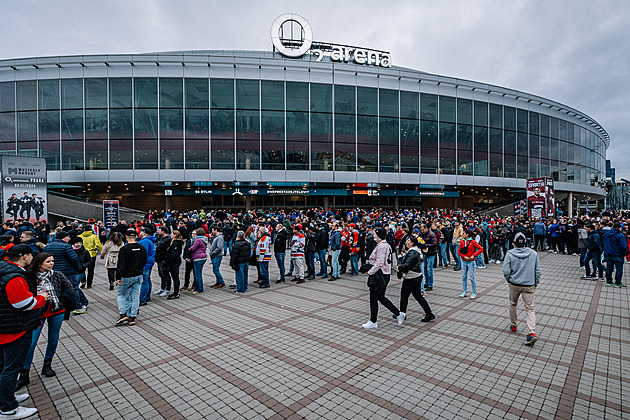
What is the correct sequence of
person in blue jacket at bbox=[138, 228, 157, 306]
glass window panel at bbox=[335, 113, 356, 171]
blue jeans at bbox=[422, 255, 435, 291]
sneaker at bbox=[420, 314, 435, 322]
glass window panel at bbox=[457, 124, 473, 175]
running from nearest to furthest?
sneaker at bbox=[420, 314, 435, 322], person in blue jacket at bbox=[138, 228, 157, 306], blue jeans at bbox=[422, 255, 435, 291], glass window panel at bbox=[335, 113, 356, 171], glass window panel at bbox=[457, 124, 473, 175]

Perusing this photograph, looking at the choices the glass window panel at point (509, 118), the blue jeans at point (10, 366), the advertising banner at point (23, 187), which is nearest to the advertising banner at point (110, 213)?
the advertising banner at point (23, 187)

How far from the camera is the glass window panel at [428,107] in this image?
1382 inches

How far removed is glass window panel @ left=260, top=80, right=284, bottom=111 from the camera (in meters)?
31.6

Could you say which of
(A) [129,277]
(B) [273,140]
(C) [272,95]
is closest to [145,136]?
(B) [273,140]

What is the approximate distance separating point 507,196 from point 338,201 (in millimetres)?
25494

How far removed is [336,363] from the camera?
5258 mm

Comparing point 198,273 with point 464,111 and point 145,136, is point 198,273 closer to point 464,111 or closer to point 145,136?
point 145,136

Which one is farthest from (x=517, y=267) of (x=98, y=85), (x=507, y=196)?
(x=507, y=196)

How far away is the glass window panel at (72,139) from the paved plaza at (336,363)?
28.5 metres

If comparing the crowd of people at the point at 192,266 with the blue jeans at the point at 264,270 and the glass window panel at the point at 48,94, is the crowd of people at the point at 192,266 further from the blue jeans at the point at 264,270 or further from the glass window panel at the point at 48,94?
the glass window panel at the point at 48,94

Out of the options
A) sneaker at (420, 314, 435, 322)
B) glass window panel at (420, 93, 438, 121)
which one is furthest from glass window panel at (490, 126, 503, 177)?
sneaker at (420, 314, 435, 322)

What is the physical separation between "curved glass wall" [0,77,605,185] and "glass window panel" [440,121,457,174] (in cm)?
11

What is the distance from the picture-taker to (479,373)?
4898 mm

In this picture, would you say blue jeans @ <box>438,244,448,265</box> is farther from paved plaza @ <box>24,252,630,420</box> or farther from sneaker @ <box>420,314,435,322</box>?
sneaker @ <box>420,314,435,322</box>
